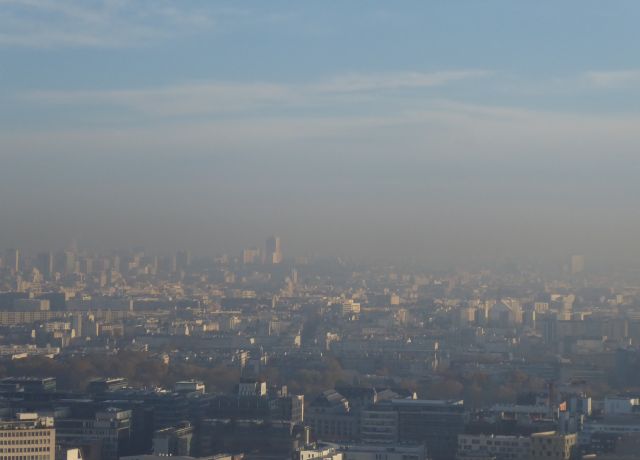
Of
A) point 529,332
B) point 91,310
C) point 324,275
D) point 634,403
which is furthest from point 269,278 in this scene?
point 634,403

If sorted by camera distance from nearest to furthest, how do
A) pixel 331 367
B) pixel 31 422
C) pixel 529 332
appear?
pixel 31 422, pixel 331 367, pixel 529 332

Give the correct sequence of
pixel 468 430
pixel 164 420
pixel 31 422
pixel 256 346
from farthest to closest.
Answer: pixel 256 346 → pixel 164 420 → pixel 468 430 → pixel 31 422

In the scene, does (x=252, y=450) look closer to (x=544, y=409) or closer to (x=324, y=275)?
(x=544, y=409)

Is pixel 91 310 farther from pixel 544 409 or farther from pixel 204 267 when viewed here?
pixel 544 409

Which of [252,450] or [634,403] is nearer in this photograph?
[252,450]

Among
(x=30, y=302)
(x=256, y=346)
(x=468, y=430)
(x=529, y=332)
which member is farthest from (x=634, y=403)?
(x=30, y=302)

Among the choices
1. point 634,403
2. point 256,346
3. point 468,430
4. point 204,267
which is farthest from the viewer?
point 204,267
